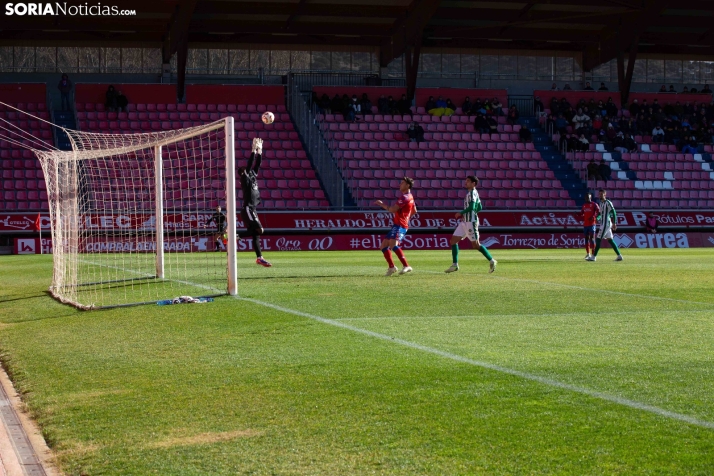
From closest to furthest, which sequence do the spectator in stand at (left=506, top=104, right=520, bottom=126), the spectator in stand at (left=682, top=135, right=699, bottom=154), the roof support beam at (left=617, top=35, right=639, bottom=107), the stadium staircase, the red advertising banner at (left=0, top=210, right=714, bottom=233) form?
the red advertising banner at (left=0, top=210, right=714, bottom=233) < the stadium staircase < the roof support beam at (left=617, top=35, right=639, bottom=107) < the spectator in stand at (left=506, top=104, right=520, bottom=126) < the spectator in stand at (left=682, top=135, right=699, bottom=154)

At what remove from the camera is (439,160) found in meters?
39.0

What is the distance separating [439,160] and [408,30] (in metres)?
5.85

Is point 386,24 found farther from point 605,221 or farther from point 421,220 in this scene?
point 605,221

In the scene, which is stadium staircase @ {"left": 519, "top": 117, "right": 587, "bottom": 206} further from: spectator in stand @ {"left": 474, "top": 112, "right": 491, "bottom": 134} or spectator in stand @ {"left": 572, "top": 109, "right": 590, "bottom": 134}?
spectator in stand @ {"left": 474, "top": 112, "right": 491, "bottom": 134}

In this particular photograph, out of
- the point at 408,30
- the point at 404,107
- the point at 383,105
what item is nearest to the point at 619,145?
the point at 404,107

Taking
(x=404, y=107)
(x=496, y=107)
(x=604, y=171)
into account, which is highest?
Answer: (x=496, y=107)

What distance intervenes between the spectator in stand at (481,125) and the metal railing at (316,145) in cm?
719

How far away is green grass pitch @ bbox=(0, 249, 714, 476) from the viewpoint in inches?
166

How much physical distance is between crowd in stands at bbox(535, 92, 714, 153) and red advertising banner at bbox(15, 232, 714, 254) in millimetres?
6599

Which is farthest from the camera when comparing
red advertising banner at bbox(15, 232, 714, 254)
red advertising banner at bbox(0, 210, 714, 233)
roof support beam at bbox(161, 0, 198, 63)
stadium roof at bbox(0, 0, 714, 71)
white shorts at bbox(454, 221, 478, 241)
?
stadium roof at bbox(0, 0, 714, 71)

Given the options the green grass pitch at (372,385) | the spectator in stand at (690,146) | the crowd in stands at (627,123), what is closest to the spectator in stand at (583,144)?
the crowd in stands at (627,123)

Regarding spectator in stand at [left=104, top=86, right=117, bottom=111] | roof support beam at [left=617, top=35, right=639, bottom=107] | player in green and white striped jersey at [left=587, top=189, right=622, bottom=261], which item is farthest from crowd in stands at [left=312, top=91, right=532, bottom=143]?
player in green and white striped jersey at [left=587, top=189, right=622, bottom=261]

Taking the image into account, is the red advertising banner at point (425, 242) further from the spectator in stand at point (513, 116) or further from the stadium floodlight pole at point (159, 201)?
the stadium floodlight pole at point (159, 201)

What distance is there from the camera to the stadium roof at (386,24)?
125ft
